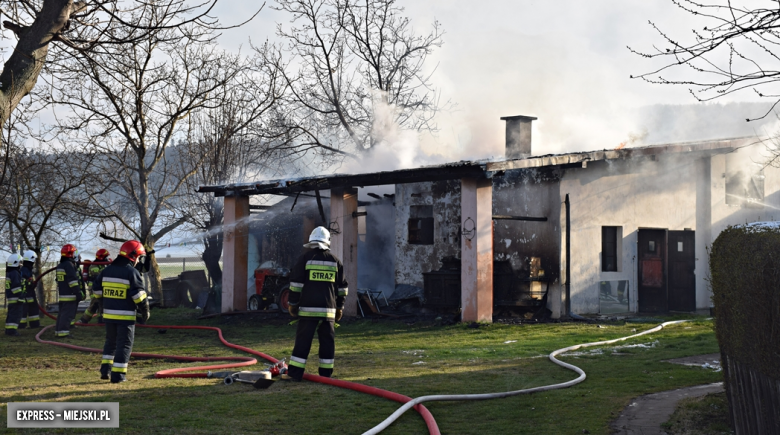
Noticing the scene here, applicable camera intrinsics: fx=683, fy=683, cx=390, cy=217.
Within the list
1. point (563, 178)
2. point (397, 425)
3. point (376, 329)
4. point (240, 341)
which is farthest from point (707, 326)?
point (397, 425)

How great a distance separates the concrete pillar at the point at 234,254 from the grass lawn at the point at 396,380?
14.7 feet

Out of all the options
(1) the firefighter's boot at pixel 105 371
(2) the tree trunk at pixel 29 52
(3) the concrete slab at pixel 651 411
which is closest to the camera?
(3) the concrete slab at pixel 651 411

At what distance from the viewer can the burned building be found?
51.0 feet

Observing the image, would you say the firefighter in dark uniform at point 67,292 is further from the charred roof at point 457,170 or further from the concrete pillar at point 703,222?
the concrete pillar at point 703,222

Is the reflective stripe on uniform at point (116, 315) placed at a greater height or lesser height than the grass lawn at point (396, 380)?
greater

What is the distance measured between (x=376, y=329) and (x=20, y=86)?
9.62 m

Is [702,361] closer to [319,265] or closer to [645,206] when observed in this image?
[319,265]

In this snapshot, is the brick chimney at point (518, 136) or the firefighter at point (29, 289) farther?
the brick chimney at point (518, 136)

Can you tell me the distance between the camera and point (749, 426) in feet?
16.7

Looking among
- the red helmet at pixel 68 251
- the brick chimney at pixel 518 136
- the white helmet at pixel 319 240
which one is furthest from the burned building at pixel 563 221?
the white helmet at pixel 319 240

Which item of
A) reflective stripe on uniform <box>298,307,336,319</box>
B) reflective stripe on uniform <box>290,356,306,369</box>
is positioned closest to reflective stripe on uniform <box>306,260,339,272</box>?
reflective stripe on uniform <box>298,307,336,319</box>

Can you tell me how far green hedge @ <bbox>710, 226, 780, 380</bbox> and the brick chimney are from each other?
16.4 meters

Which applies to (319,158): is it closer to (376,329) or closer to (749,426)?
(376,329)

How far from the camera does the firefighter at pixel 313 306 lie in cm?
848
